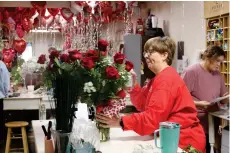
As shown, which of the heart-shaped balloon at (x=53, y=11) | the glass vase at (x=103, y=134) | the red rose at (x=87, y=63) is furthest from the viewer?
the heart-shaped balloon at (x=53, y=11)

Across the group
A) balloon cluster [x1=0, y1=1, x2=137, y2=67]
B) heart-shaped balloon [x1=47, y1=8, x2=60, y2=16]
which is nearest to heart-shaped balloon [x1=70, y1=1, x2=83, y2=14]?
balloon cluster [x1=0, y1=1, x2=137, y2=67]

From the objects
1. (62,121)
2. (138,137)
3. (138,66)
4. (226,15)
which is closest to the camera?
(62,121)

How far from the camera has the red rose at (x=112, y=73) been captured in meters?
1.59

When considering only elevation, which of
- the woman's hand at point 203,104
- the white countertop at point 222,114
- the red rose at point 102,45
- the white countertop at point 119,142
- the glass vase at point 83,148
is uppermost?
the red rose at point 102,45

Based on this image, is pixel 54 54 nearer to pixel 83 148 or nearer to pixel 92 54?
pixel 92 54

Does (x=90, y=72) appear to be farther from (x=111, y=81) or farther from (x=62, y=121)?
(x=62, y=121)

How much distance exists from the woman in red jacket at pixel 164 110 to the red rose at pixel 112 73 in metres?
0.27

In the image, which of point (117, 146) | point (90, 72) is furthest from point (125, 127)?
point (90, 72)

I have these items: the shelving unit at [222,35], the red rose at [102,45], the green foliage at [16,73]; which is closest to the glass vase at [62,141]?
the red rose at [102,45]

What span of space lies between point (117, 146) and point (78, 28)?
20.3 feet

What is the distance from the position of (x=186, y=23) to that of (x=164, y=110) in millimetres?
4138

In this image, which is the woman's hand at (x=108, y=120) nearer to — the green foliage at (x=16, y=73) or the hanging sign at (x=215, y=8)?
the hanging sign at (x=215, y=8)

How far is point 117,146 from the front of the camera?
1.76 metres

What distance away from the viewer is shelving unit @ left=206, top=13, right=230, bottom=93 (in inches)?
167
